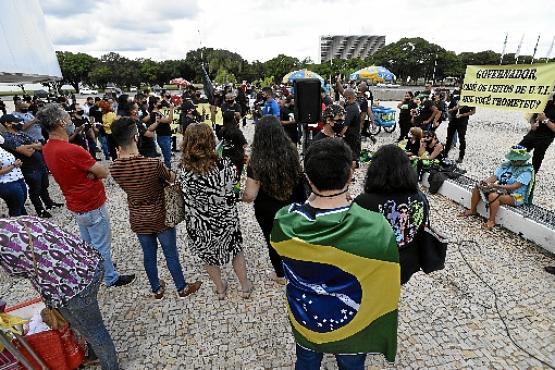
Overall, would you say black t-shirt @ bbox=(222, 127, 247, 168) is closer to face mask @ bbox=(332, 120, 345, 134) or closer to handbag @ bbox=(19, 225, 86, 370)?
face mask @ bbox=(332, 120, 345, 134)

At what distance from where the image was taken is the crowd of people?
149 cm

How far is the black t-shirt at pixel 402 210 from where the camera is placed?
2146mm

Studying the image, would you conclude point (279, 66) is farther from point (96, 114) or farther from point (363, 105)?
point (96, 114)

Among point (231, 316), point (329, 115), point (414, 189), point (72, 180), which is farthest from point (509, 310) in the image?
point (72, 180)

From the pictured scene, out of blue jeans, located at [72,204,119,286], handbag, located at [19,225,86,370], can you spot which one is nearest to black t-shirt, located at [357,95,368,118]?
blue jeans, located at [72,204,119,286]

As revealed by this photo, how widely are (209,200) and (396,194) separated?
5.19ft

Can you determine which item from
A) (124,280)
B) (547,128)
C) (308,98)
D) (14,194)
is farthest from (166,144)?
(547,128)

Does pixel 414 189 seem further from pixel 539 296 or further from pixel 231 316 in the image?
pixel 539 296

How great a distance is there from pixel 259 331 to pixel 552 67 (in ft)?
18.2

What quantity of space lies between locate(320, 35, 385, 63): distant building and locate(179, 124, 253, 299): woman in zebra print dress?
13851 centimetres

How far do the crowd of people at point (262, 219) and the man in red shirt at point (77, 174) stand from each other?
12 millimetres

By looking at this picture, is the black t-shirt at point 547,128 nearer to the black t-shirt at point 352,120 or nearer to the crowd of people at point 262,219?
the crowd of people at point 262,219

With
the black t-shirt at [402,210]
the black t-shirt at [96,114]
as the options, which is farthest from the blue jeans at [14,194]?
the black t-shirt at [402,210]

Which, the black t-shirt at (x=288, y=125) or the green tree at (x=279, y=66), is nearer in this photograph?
the black t-shirt at (x=288, y=125)
